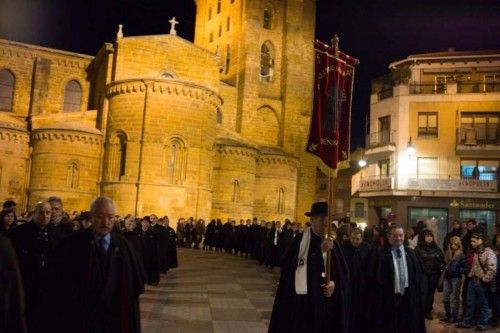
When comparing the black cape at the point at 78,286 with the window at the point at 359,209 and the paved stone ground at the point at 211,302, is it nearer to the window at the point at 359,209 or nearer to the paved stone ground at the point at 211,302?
the paved stone ground at the point at 211,302

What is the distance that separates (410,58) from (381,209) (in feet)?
32.5

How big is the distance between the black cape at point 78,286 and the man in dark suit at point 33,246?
61.7 inches

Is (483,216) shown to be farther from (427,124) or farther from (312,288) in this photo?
(312,288)

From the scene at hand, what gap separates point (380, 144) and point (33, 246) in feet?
93.8

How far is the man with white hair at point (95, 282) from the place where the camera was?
154 inches

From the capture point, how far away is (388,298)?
656 cm

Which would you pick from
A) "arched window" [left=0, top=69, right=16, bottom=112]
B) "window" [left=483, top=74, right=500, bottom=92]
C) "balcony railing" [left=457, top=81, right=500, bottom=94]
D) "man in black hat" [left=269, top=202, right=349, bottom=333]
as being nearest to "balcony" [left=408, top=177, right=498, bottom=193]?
"balcony railing" [left=457, top=81, right=500, bottom=94]

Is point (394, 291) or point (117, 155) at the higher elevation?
point (117, 155)

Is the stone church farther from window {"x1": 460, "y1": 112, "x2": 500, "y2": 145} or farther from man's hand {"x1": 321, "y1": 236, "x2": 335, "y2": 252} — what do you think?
man's hand {"x1": 321, "y1": 236, "x2": 335, "y2": 252}

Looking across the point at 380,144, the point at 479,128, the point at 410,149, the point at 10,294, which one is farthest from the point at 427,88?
the point at 10,294

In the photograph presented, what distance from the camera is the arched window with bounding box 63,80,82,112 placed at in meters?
37.4

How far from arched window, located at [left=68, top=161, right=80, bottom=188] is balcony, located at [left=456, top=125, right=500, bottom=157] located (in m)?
22.2

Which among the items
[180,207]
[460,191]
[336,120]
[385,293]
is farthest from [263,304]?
[460,191]

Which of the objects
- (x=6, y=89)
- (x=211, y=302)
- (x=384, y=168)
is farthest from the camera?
(x=6, y=89)
